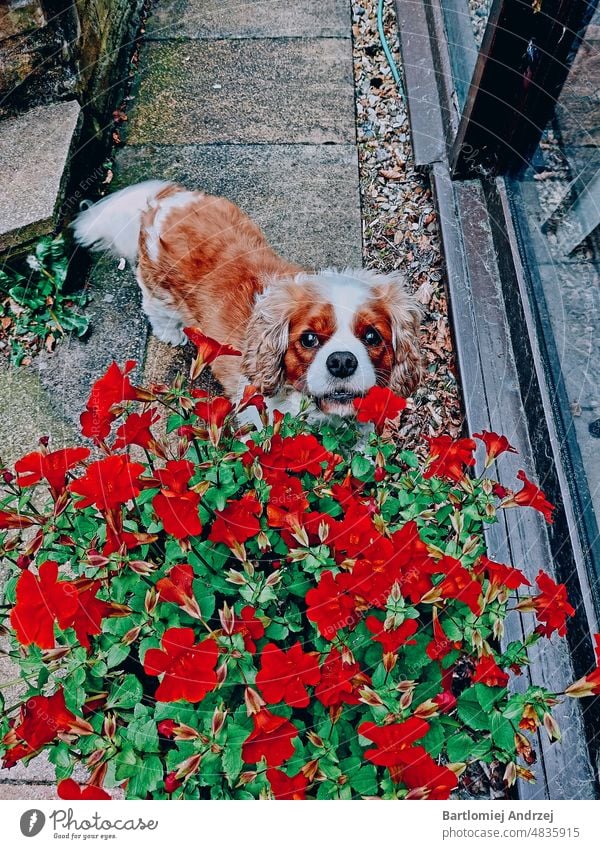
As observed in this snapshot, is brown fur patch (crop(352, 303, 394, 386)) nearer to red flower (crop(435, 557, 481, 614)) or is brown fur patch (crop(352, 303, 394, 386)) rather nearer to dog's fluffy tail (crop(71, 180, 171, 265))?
red flower (crop(435, 557, 481, 614))

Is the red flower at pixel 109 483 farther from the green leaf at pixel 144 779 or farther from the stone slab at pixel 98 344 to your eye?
the stone slab at pixel 98 344

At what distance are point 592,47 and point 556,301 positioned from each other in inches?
41.5

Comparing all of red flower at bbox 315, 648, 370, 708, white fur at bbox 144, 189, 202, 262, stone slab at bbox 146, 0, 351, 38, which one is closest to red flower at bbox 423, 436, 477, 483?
red flower at bbox 315, 648, 370, 708

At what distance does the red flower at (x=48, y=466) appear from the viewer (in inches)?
48.9

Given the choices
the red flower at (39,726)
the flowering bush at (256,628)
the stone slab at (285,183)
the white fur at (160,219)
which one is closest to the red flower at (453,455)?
the flowering bush at (256,628)

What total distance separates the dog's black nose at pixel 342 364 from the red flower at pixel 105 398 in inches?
33.9

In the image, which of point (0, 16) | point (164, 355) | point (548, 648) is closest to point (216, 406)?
point (548, 648)

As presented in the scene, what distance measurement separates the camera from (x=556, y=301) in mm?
2912

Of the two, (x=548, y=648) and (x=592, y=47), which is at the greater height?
(x=592, y=47)

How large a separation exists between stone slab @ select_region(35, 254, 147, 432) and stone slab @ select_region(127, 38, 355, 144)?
115 cm

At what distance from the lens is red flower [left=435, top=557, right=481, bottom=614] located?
1255 mm

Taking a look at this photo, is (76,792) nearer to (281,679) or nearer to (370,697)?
(281,679)

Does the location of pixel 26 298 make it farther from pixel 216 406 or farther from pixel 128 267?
pixel 216 406
